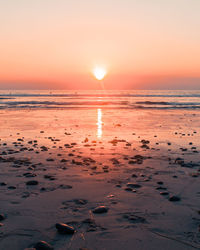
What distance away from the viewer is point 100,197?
21.4ft

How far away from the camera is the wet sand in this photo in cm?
472

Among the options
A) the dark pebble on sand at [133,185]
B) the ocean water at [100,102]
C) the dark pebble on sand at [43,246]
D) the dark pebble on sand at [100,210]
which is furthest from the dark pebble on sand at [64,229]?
the ocean water at [100,102]

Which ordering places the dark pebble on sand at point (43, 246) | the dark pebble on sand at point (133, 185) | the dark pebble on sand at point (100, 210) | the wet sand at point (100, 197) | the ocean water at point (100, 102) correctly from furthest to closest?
the ocean water at point (100, 102), the dark pebble on sand at point (133, 185), the dark pebble on sand at point (100, 210), the wet sand at point (100, 197), the dark pebble on sand at point (43, 246)

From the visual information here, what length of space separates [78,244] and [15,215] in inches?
66.7

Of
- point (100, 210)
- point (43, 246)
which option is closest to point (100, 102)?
point (100, 210)

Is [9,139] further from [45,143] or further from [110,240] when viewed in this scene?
[110,240]

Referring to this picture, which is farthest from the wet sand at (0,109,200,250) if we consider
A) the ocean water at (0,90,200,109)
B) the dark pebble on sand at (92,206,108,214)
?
the ocean water at (0,90,200,109)

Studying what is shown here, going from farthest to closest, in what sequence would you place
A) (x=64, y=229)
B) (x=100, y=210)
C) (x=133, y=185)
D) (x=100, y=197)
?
(x=133, y=185)
(x=100, y=197)
(x=100, y=210)
(x=64, y=229)

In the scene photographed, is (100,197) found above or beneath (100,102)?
beneath

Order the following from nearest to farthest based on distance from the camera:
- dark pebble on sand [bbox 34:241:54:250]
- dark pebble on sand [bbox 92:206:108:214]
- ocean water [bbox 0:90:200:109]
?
dark pebble on sand [bbox 34:241:54:250] < dark pebble on sand [bbox 92:206:108:214] < ocean water [bbox 0:90:200:109]

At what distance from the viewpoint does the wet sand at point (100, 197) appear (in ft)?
15.5

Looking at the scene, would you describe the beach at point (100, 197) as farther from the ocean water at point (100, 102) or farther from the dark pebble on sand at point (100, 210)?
the ocean water at point (100, 102)

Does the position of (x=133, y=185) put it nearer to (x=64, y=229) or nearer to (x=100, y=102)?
(x=64, y=229)

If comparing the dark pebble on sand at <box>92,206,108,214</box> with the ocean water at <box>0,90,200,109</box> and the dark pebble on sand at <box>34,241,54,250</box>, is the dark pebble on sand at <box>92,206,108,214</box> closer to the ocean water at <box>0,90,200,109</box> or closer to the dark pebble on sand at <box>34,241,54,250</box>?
the dark pebble on sand at <box>34,241,54,250</box>
